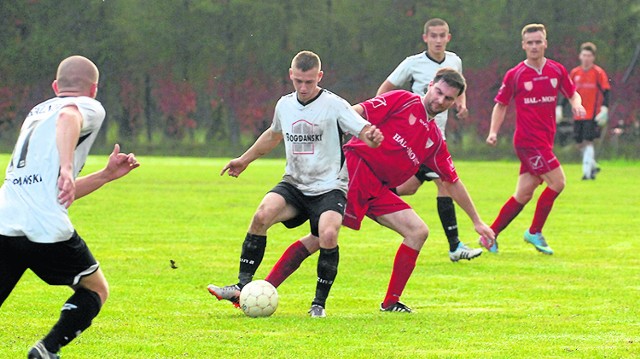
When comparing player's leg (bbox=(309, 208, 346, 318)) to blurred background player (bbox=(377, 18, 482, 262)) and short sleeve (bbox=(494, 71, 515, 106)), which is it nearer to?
blurred background player (bbox=(377, 18, 482, 262))

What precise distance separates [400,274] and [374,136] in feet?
4.13

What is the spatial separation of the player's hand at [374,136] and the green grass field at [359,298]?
43.9 inches

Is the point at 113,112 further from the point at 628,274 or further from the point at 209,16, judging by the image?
the point at 628,274

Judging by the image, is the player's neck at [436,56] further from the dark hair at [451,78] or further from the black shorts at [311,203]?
the black shorts at [311,203]

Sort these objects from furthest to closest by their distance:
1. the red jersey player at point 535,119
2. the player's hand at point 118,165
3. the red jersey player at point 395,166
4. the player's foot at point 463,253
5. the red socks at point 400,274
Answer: the red jersey player at point 535,119, the player's foot at point 463,253, the red jersey player at point 395,166, the red socks at point 400,274, the player's hand at point 118,165

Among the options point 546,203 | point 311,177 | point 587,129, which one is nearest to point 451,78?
point 311,177

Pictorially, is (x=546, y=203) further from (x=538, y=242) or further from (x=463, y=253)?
(x=463, y=253)

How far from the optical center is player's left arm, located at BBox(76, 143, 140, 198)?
626cm

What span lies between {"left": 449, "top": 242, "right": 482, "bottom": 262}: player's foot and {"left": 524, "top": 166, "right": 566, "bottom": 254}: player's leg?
1.30m

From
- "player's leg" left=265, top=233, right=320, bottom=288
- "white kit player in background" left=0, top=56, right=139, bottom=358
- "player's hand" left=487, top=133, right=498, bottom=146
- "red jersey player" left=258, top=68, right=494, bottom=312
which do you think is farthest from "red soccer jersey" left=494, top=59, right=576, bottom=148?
"white kit player in background" left=0, top=56, right=139, bottom=358

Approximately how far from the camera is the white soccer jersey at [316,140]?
809 centimetres

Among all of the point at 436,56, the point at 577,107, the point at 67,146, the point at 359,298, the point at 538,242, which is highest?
the point at 67,146

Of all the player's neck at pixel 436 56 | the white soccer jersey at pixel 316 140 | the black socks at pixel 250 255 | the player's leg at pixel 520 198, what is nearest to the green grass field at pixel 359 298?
the black socks at pixel 250 255

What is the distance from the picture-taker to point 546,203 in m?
12.5
